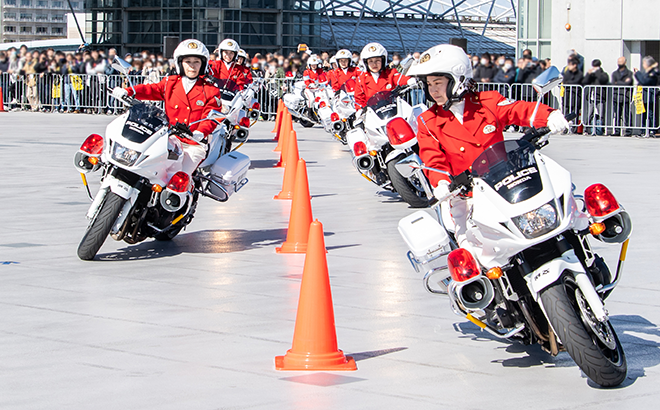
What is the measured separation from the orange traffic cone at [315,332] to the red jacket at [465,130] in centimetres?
103

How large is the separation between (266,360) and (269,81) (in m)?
26.3

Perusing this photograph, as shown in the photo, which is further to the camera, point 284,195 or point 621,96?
point 621,96

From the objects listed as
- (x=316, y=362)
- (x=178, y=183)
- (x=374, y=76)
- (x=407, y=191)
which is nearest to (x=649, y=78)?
(x=374, y=76)

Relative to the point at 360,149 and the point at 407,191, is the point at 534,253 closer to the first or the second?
the point at 407,191

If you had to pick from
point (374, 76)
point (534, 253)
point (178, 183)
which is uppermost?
point (374, 76)

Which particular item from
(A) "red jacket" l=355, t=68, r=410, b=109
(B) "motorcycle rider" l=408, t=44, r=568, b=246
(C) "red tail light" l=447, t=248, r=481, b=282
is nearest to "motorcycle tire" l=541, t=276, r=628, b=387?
(C) "red tail light" l=447, t=248, r=481, b=282

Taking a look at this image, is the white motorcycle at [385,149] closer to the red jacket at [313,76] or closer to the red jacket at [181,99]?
the red jacket at [181,99]

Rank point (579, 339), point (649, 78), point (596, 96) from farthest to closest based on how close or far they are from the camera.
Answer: point (596, 96) < point (649, 78) < point (579, 339)

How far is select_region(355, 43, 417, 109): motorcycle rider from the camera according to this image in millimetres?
16109

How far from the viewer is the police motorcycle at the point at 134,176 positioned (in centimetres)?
895

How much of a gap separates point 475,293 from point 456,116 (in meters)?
1.42

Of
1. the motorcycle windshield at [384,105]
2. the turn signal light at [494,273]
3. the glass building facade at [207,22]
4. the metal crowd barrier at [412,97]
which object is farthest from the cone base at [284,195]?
the glass building facade at [207,22]

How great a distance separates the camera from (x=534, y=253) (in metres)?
5.53

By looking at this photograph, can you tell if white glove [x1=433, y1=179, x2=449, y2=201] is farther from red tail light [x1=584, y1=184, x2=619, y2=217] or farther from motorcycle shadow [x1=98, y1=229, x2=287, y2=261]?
motorcycle shadow [x1=98, y1=229, x2=287, y2=261]
